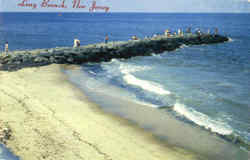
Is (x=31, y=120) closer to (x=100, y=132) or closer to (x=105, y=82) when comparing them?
(x=100, y=132)

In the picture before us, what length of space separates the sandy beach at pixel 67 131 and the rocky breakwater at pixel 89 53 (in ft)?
25.8

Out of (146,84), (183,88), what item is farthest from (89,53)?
(183,88)

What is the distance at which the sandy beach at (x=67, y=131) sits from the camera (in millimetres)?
9875

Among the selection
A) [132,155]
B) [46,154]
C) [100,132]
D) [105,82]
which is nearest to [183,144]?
[132,155]

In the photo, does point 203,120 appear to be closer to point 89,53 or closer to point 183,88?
point 183,88

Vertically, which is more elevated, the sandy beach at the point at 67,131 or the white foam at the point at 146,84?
the sandy beach at the point at 67,131

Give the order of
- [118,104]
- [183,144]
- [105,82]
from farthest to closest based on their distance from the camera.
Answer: [105,82], [118,104], [183,144]

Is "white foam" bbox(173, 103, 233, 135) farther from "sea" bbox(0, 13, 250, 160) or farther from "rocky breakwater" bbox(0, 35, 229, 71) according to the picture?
"rocky breakwater" bbox(0, 35, 229, 71)

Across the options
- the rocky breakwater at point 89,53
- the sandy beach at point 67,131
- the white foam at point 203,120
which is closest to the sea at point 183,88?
the white foam at point 203,120

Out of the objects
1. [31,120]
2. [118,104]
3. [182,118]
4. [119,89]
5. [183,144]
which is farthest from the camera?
[119,89]

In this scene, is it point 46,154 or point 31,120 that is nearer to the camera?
point 46,154

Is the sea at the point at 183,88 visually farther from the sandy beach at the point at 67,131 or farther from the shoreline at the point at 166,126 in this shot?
the sandy beach at the point at 67,131

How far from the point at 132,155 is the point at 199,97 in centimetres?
887

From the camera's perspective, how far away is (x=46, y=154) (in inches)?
372
